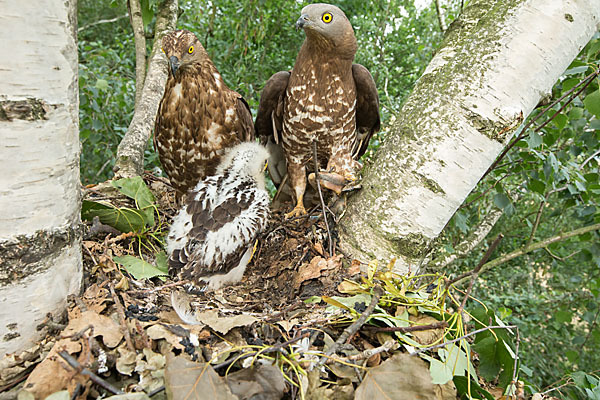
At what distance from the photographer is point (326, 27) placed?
2.76m

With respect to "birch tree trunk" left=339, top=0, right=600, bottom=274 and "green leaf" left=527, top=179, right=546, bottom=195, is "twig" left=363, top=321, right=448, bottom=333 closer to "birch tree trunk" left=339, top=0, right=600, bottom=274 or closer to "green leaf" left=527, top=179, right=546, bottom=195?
"birch tree trunk" left=339, top=0, right=600, bottom=274

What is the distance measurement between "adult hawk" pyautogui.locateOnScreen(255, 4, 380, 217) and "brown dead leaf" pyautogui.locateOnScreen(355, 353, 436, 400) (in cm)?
164

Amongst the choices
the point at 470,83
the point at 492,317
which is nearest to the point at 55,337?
the point at 492,317

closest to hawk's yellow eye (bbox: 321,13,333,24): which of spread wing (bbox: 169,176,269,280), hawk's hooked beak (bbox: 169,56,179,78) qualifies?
hawk's hooked beak (bbox: 169,56,179,78)

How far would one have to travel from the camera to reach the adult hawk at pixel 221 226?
7.02 feet

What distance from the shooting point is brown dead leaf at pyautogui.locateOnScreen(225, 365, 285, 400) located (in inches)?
41.0

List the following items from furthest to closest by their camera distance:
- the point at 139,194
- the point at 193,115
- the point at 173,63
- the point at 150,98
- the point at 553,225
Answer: the point at 553,225, the point at 150,98, the point at 193,115, the point at 173,63, the point at 139,194

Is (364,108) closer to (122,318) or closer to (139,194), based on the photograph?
(139,194)

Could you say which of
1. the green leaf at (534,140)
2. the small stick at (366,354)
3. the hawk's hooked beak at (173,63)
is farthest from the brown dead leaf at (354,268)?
the hawk's hooked beak at (173,63)

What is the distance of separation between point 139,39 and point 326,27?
1662 mm

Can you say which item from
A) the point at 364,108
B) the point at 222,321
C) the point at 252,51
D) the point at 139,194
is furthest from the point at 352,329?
the point at 252,51

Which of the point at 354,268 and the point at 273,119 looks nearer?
the point at 354,268

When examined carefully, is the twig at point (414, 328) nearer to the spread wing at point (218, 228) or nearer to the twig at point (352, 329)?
the twig at point (352, 329)

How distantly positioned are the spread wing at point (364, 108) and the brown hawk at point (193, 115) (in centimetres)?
95
